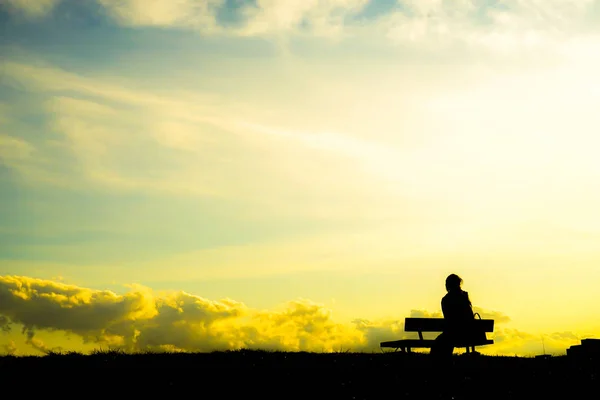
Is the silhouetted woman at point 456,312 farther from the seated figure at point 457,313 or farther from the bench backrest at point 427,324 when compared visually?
the bench backrest at point 427,324

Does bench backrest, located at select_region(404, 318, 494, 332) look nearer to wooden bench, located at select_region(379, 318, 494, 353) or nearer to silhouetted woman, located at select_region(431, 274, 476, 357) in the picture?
wooden bench, located at select_region(379, 318, 494, 353)

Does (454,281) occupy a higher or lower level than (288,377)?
higher

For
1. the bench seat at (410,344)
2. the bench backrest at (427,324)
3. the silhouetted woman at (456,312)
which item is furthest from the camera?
the bench backrest at (427,324)

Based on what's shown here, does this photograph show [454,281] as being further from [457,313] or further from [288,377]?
[288,377]

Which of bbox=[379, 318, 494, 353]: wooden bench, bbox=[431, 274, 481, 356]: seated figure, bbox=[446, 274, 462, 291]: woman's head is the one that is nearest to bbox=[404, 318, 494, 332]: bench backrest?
bbox=[379, 318, 494, 353]: wooden bench

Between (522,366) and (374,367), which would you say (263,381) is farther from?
(522,366)

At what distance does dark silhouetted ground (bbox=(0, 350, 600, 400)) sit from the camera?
480 inches

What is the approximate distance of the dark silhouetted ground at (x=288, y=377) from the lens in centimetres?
1219

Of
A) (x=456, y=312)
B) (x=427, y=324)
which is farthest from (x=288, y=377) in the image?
(x=427, y=324)

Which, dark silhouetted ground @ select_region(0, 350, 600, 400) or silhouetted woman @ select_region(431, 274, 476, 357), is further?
silhouetted woman @ select_region(431, 274, 476, 357)

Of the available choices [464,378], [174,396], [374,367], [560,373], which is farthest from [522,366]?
[174,396]

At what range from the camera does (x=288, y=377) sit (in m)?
13.4

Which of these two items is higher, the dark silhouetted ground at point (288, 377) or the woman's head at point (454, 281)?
the woman's head at point (454, 281)

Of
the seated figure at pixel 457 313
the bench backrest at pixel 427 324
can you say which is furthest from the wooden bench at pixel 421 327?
the seated figure at pixel 457 313
